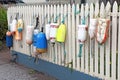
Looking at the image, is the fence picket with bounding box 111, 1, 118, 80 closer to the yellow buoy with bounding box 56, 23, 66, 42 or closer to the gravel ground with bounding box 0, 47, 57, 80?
the yellow buoy with bounding box 56, 23, 66, 42

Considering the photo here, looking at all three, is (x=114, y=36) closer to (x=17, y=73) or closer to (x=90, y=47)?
(x=90, y=47)

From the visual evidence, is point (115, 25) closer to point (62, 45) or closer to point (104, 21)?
point (104, 21)

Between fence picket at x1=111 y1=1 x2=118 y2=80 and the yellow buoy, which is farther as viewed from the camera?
the yellow buoy

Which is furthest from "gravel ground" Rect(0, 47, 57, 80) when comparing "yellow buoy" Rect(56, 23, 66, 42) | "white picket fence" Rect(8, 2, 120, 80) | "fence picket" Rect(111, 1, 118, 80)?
"fence picket" Rect(111, 1, 118, 80)

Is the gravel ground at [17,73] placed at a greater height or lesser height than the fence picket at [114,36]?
lesser

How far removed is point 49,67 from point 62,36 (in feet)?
4.42

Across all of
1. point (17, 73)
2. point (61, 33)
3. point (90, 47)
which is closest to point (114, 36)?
point (90, 47)

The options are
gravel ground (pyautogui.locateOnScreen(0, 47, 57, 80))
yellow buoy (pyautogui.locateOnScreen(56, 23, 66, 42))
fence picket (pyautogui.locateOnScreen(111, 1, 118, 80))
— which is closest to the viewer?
fence picket (pyautogui.locateOnScreen(111, 1, 118, 80))

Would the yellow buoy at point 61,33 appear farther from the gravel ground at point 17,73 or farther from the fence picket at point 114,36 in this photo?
the fence picket at point 114,36

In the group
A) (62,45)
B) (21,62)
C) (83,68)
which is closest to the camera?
(83,68)

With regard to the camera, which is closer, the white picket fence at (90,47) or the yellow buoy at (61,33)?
the white picket fence at (90,47)

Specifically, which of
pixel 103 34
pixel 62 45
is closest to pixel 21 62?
pixel 62 45

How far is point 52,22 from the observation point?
8.17 meters

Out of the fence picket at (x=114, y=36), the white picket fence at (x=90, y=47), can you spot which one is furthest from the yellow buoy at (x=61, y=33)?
the fence picket at (x=114, y=36)
